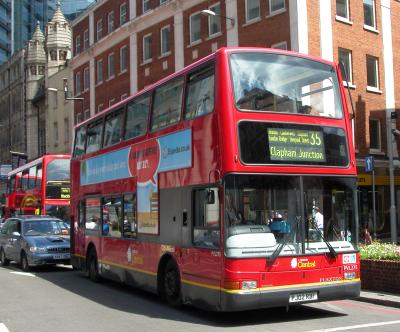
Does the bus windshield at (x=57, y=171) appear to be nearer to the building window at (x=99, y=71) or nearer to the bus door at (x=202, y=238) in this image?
the bus door at (x=202, y=238)

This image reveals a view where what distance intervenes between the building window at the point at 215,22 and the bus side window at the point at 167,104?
2024 centimetres

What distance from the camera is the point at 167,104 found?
11102 mm

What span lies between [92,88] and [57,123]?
11.3 meters

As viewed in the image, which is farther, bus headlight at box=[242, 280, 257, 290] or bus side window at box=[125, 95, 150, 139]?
bus side window at box=[125, 95, 150, 139]

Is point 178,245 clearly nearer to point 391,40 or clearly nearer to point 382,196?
point 382,196

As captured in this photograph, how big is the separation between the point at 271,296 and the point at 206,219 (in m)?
1.58

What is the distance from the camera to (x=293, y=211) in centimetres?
927

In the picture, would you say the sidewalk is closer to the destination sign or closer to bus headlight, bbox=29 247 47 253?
the destination sign

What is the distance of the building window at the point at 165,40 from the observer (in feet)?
117

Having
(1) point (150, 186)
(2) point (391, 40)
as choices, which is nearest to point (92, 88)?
(2) point (391, 40)

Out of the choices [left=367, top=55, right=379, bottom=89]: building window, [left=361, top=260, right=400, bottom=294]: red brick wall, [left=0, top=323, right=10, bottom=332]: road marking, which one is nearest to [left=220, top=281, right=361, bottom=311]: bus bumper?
[left=361, top=260, right=400, bottom=294]: red brick wall

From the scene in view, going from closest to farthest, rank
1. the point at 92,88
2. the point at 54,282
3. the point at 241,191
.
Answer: the point at 241,191 → the point at 54,282 → the point at 92,88

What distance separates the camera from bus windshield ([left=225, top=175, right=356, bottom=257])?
29.0 ft

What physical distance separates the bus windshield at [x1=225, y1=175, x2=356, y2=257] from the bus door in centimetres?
32
